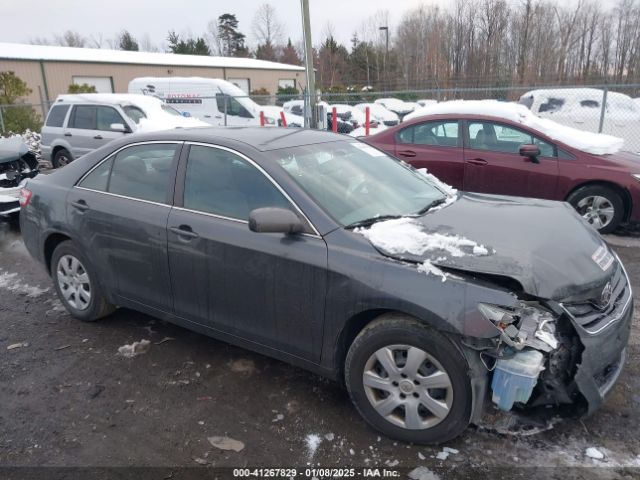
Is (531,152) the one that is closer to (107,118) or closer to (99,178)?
(99,178)

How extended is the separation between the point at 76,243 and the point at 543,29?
39.7 meters

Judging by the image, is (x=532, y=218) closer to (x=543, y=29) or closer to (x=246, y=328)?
(x=246, y=328)

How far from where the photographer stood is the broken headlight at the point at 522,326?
243cm

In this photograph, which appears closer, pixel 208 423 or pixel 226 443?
pixel 226 443

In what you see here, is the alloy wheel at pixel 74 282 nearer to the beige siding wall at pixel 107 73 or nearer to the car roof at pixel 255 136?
the car roof at pixel 255 136

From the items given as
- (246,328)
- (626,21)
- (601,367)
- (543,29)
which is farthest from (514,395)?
(626,21)

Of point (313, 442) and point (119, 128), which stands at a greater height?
point (119, 128)

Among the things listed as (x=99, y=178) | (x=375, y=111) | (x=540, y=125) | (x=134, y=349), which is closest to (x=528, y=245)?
→ (x=134, y=349)

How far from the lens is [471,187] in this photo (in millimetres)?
7012

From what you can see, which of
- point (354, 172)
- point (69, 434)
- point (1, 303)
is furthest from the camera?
point (1, 303)

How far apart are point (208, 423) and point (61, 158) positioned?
10875mm

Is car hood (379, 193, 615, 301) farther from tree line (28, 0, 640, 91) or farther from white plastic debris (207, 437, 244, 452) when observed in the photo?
tree line (28, 0, 640, 91)

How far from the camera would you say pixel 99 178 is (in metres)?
4.05

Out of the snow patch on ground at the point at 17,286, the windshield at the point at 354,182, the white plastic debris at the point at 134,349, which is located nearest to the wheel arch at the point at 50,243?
the snow patch on ground at the point at 17,286
